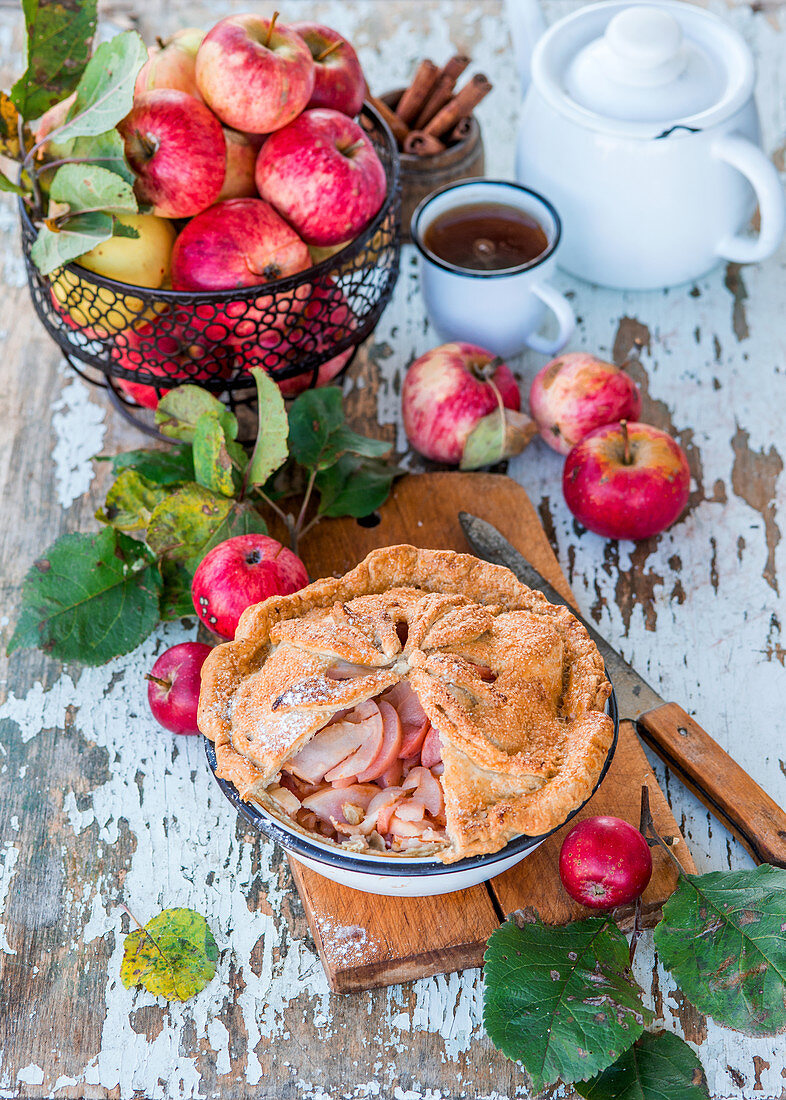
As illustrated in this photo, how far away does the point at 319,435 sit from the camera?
5.30ft

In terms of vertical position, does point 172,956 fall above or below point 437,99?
below

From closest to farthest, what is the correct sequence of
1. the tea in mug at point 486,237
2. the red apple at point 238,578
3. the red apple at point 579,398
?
1. the red apple at point 238,578
2. the red apple at point 579,398
3. the tea in mug at point 486,237

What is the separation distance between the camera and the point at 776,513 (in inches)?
67.3

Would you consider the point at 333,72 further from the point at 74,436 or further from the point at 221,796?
the point at 221,796

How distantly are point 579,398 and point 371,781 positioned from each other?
0.82m

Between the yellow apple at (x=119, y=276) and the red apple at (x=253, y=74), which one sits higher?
the red apple at (x=253, y=74)

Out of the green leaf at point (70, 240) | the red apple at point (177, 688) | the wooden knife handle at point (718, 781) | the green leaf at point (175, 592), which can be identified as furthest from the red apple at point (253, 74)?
the wooden knife handle at point (718, 781)

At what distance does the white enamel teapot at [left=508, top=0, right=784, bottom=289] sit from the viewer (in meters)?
1.73

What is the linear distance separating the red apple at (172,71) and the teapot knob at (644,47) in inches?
28.8

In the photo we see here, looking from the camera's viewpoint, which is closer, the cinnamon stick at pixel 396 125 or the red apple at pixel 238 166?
the red apple at pixel 238 166

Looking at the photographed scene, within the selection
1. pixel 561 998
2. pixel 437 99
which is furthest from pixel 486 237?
pixel 561 998

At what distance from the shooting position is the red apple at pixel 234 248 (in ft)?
4.78

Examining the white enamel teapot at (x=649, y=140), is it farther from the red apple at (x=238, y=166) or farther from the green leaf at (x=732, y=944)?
the green leaf at (x=732, y=944)

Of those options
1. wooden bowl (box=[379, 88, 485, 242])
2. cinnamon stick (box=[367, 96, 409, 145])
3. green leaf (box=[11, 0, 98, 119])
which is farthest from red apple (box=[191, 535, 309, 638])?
cinnamon stick (box=[367, 96, 409, 145])
